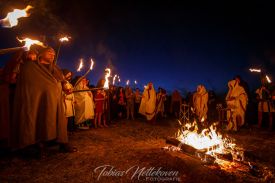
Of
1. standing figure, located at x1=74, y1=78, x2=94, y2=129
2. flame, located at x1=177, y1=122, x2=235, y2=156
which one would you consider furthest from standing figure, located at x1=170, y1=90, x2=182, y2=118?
flame, located at x1=177, y1=122, x2=235, y2=156

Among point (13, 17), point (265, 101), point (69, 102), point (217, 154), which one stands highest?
point (13, 17)

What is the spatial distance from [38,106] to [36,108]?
0.08 metres

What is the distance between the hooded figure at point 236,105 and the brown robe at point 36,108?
837cm

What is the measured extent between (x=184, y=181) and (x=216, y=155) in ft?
6.31

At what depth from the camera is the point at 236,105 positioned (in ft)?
38.9

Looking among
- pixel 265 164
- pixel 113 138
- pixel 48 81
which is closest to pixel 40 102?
pixel 48 81

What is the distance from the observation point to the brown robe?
5.85 meters

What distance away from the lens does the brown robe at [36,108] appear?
5.85 meters

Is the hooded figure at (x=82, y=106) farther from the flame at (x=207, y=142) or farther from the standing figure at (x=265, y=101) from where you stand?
the standing figure at (x=265, y=101)

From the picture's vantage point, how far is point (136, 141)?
866cm

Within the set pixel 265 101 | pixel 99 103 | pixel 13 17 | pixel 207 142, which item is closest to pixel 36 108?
pixel 13 17

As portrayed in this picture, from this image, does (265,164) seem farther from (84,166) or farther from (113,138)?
(113,138)

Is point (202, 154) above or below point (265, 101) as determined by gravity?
below

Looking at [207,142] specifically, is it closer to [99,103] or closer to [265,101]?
[99,103]
